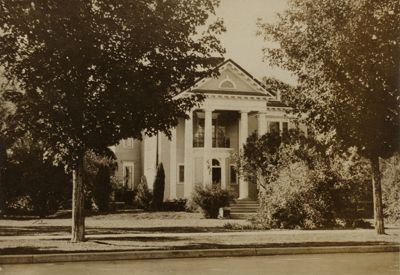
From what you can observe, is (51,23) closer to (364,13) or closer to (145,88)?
(145,88)

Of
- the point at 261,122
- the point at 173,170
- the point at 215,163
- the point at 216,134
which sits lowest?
the point at 173,170

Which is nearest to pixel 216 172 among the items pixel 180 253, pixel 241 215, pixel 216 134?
pixel 216 134

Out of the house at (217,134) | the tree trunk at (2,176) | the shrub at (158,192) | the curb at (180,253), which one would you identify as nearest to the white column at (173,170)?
the house at (217,134)

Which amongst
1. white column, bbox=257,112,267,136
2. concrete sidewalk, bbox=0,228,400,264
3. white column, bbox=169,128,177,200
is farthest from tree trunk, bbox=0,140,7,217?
white column, bbox=257,112,267,136

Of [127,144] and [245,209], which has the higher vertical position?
[127,144]

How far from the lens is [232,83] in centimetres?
3497

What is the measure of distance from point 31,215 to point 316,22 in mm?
19522

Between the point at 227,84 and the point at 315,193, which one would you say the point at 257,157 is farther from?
the point at 315,193

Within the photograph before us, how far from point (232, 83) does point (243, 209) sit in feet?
28.1

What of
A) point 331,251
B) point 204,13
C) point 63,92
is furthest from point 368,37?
point 63,92

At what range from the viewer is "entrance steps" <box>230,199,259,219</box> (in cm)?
2897

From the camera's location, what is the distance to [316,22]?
1664 centimetres

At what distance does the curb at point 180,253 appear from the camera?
37.5ft

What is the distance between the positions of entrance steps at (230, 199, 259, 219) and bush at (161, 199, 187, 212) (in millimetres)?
3327
